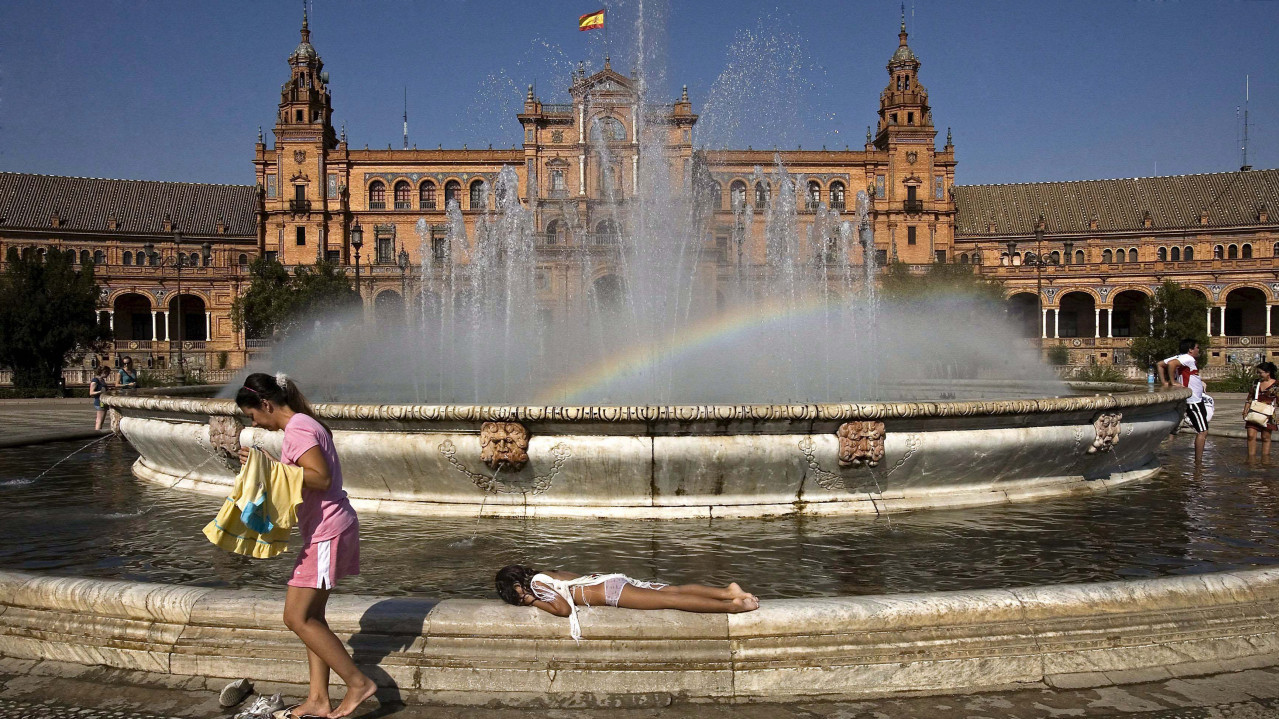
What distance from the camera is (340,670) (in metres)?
3.16

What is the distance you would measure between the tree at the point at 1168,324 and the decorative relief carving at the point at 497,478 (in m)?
35.0

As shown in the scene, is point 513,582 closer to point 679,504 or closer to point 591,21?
point 679,504

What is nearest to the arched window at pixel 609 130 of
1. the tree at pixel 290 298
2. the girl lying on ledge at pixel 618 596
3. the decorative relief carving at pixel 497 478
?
the tree at pixel 290 298

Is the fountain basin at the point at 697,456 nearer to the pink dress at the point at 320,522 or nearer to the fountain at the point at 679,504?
the fountain at the point at 679,504

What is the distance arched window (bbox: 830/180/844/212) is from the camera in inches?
2418

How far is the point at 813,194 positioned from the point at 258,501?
60.4m

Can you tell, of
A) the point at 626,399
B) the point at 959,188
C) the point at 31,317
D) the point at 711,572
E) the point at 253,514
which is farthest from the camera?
the point at 959,188

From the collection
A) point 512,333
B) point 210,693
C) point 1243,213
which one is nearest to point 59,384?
point 512,333

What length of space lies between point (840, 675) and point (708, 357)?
37.5 ft

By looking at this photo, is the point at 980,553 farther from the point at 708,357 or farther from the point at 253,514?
the point at 708,357

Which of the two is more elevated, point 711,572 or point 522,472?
point 522,472

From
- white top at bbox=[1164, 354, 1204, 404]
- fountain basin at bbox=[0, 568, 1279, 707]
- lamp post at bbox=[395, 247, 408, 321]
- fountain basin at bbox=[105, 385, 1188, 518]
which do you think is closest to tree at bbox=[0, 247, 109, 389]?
lamp post at bbox=[395, 247, 408, 321]

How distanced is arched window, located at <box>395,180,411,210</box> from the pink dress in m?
60.0

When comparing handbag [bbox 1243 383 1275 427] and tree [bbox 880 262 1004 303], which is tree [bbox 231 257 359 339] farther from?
handbag [bbox 1243 383 1275 427]
